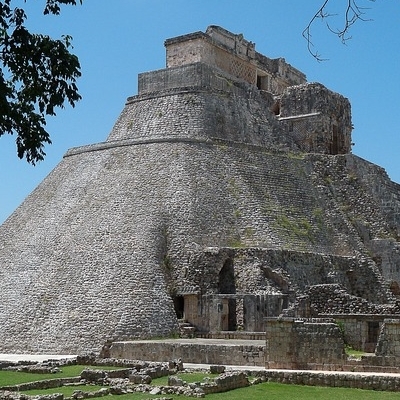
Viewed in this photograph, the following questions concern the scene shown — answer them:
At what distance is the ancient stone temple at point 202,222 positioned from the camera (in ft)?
92.6

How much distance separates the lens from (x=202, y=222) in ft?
103

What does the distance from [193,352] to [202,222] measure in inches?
341

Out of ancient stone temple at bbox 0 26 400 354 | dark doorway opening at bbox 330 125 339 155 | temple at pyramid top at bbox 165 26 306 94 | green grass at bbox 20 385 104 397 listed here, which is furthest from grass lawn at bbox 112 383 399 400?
temple at pyramid top at bbox 165 26 306 94

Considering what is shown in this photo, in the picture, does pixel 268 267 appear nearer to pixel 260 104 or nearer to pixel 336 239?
pixel 336 239

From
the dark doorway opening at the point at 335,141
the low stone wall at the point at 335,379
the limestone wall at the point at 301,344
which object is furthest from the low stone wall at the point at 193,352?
the dark doorway opening at the point at 335,141

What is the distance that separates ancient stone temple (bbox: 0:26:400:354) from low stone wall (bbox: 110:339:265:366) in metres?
1.15

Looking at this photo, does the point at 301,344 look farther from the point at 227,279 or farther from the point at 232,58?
the point at 232,58

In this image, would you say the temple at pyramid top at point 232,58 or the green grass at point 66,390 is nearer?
the green grass at point 66,390

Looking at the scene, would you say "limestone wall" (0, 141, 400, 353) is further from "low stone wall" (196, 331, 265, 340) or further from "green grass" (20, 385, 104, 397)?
"green grass" (20, 385, 104, 397)

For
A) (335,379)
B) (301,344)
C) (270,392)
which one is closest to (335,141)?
(301,344)

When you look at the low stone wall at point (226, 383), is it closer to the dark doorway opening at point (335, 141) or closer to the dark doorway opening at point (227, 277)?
the dark doorway opening at point (227, 277)

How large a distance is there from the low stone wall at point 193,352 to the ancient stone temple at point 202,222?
115 cm

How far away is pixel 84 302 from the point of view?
28078 millimetres

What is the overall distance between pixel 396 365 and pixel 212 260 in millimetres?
11327
